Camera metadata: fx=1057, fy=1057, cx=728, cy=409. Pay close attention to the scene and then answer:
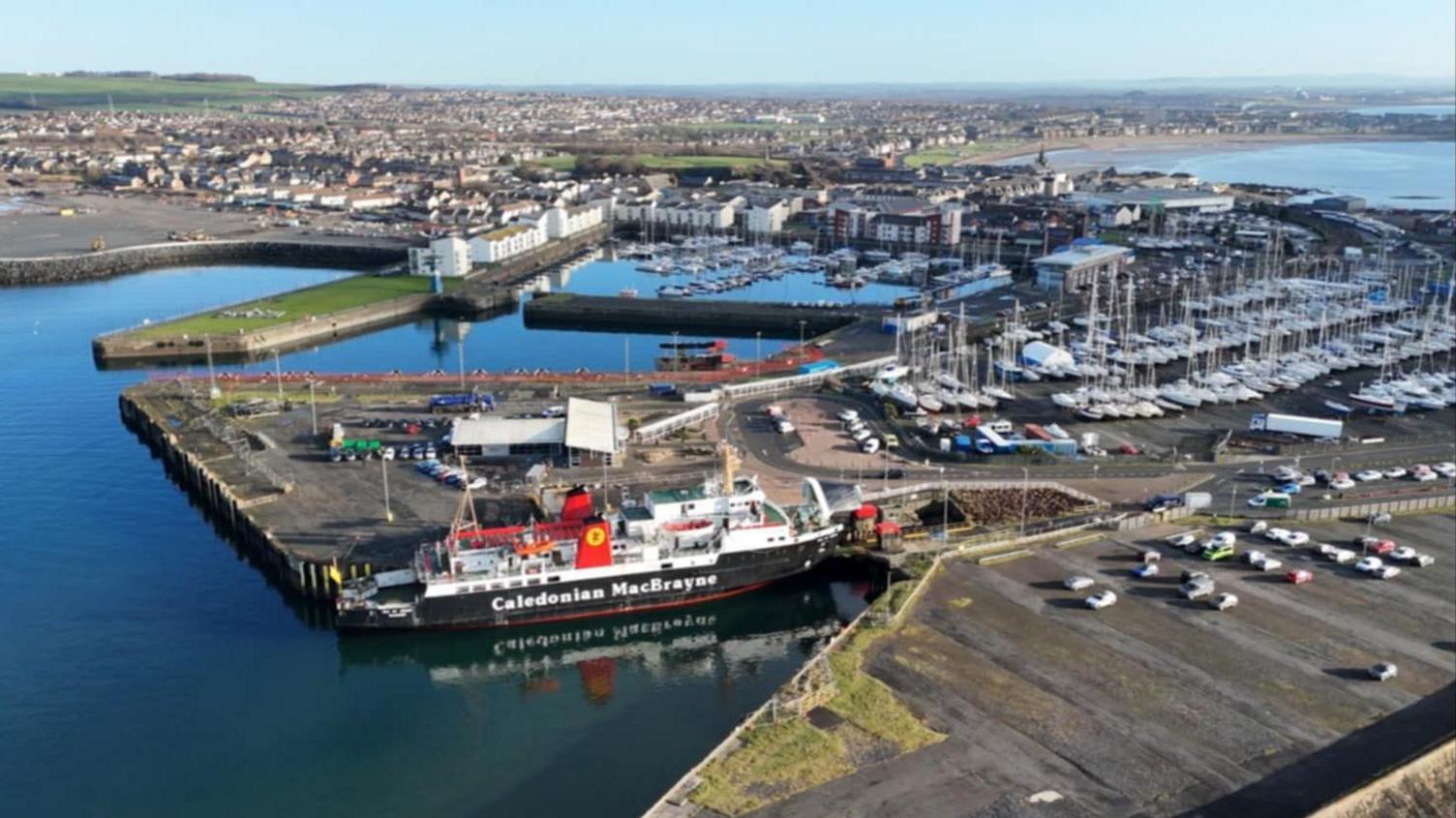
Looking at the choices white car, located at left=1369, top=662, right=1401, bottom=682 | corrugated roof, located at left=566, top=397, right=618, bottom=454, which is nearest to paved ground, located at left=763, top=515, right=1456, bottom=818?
white car, located at left=1369, top=662, right=1401, bottom=682

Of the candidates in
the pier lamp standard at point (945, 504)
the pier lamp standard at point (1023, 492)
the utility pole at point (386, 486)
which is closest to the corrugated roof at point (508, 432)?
the utility pole at point (386, 486)

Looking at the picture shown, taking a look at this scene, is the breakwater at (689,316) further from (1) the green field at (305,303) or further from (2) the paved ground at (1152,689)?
(2) the paved ground at (1152,689)

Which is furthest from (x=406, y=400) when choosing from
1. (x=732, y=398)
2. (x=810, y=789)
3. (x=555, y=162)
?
(x=555, y=162)

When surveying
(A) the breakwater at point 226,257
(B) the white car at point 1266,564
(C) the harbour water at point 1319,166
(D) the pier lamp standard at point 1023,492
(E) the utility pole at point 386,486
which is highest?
(C) the harbour water at point 1319,166

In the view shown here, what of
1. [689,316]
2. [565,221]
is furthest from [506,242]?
[689,316]

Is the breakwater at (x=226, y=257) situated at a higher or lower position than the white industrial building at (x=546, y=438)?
higher

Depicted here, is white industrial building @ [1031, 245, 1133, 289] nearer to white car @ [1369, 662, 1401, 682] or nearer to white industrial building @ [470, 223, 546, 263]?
white industrial building @ [470, 223, 546, 263]
